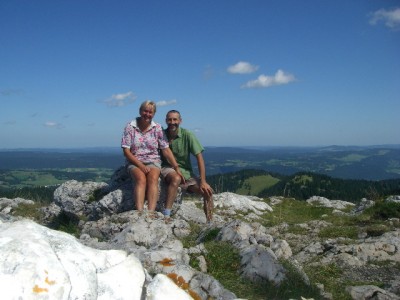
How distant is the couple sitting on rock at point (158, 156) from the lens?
1164 cm

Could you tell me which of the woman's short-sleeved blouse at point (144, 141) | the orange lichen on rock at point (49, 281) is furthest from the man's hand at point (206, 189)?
the orange lichen on rock at point (49, 281)

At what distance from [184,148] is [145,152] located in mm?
1311

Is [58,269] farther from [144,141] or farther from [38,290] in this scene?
[144,141]

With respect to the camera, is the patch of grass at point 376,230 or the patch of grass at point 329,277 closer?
the patch of grass at point 329,277

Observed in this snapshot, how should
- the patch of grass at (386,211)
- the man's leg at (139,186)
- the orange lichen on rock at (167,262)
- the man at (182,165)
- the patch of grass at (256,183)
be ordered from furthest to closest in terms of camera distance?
1. the patch of grass at (256,183)
2. the patch of grass at (386,211)
3. the man at (182,165)
4. the man's leg at (139,186)
5. the orange lichen on rock at (167,262)

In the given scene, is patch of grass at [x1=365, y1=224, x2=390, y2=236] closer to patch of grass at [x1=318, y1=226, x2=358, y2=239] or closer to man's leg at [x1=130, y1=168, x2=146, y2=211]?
patch of grass at [x1=318, y1=226, x2=358, y2=239]

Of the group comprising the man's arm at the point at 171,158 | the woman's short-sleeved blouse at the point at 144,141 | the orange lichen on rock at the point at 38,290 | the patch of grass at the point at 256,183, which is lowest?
the patch of grass at the point at 256,183

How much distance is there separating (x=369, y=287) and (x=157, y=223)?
5329mm

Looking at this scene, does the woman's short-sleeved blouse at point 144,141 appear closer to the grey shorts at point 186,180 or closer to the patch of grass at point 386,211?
the grey shorts at point 186,180

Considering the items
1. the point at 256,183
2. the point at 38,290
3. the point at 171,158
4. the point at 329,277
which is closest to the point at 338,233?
the point at 329,277

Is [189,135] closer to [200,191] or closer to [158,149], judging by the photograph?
[158,149]

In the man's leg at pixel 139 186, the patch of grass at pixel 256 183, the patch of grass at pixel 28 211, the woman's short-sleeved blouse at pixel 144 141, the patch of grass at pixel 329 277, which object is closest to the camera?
the patch of grass at pixel 329 277

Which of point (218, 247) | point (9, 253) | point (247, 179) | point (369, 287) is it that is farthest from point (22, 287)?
point (247, 179)

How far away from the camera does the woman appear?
1160 centimetres
